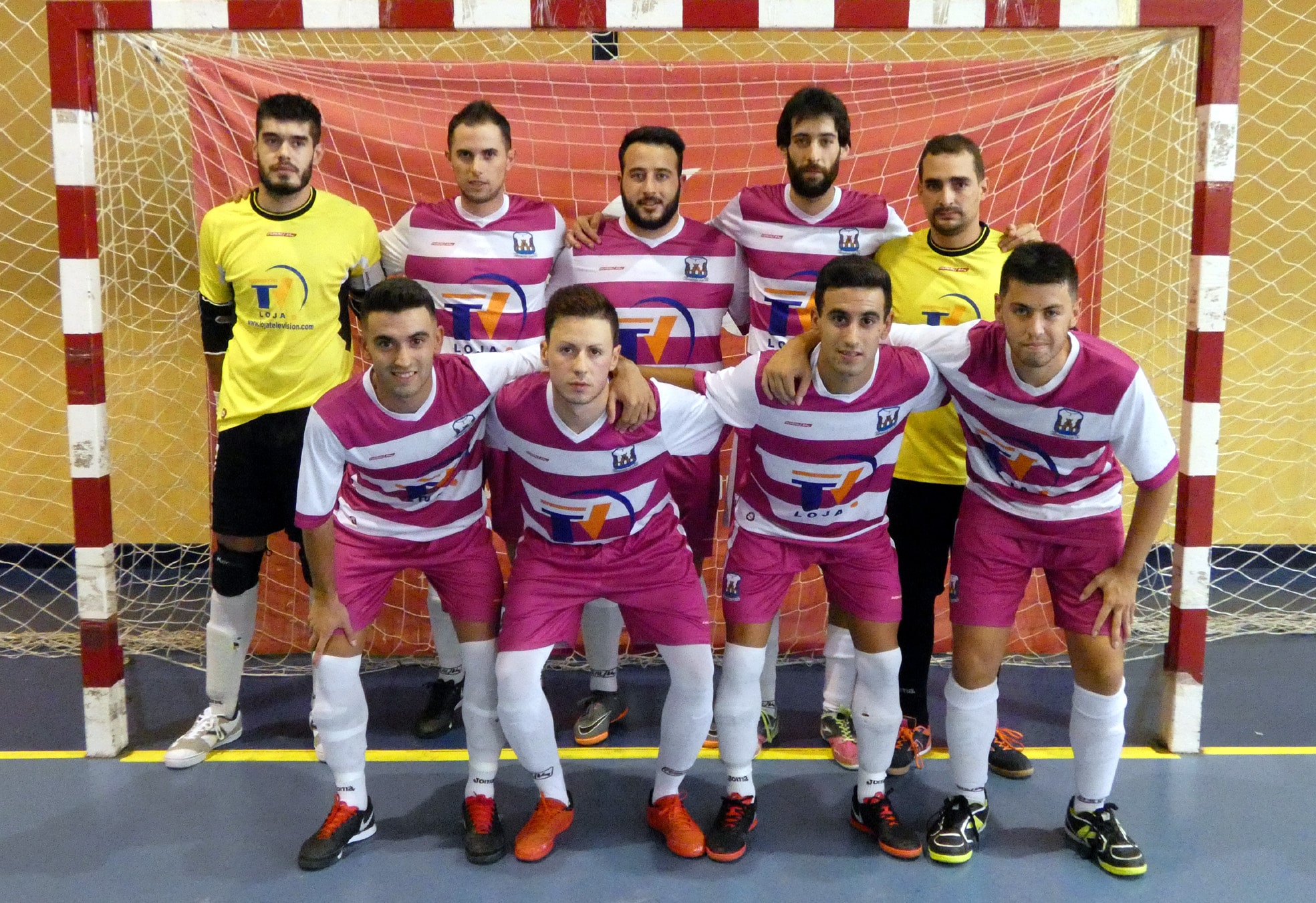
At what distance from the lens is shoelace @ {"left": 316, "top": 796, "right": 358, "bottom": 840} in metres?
2.45

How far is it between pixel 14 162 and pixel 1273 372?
5.53 meters

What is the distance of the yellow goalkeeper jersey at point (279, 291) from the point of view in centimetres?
280

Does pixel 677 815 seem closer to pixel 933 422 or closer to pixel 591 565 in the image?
pixel 591 565

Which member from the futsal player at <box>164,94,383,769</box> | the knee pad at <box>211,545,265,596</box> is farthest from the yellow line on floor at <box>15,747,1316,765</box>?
the knee pad at <box>211,545,265,596</box>

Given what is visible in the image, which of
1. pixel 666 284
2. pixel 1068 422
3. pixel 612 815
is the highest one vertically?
pixel 666 284

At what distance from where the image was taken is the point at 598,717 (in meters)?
3.10

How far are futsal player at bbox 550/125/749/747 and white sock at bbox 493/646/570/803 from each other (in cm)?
64

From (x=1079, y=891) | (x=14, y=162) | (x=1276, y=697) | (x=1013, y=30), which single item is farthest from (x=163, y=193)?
(x=1276, y=697)

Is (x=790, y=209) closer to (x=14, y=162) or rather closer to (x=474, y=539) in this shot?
(x=474, y=539)

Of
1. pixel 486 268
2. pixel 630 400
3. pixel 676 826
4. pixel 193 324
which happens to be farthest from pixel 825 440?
pixel 193 324

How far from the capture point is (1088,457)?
238 centimetres

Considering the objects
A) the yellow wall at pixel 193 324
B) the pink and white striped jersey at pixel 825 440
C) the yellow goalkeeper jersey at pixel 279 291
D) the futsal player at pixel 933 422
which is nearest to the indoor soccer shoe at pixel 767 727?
the futsal player at pixel 933 422

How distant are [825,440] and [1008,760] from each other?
1.14 metres

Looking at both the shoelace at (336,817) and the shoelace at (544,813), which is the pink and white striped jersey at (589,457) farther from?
the shoelace at (336,817)
